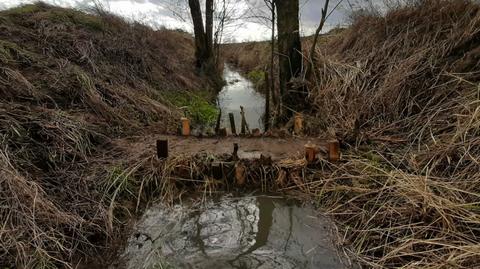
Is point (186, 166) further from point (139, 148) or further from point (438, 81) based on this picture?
point (438, 81)

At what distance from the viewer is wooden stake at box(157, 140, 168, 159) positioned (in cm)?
454

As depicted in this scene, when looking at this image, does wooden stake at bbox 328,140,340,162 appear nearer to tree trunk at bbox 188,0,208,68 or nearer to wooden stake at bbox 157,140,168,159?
wooden stake at bbox 157,140,168,159

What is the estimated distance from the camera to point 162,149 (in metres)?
4.57

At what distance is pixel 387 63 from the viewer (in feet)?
19.8

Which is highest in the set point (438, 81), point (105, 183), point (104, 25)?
point (104, 25)

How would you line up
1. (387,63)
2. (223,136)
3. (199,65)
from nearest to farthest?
(223,136), (387,63), (199,65)

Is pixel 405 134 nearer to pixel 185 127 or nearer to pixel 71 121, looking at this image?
pixel 185 127

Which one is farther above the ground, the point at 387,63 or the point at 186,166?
the point at 387,63

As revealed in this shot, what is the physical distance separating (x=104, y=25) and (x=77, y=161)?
4868 mm

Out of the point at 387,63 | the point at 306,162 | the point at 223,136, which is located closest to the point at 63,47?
the point at 223,136

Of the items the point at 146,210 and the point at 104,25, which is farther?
the point at 104,25

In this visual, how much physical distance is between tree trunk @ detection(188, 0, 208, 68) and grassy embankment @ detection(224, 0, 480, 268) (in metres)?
4.48

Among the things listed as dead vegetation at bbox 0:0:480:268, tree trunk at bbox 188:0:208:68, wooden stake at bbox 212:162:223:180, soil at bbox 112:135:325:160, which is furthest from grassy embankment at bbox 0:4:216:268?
tree trunk at bbox 188:0:208:68

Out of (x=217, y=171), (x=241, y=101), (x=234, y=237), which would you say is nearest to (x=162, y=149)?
(x=217, y=171)
